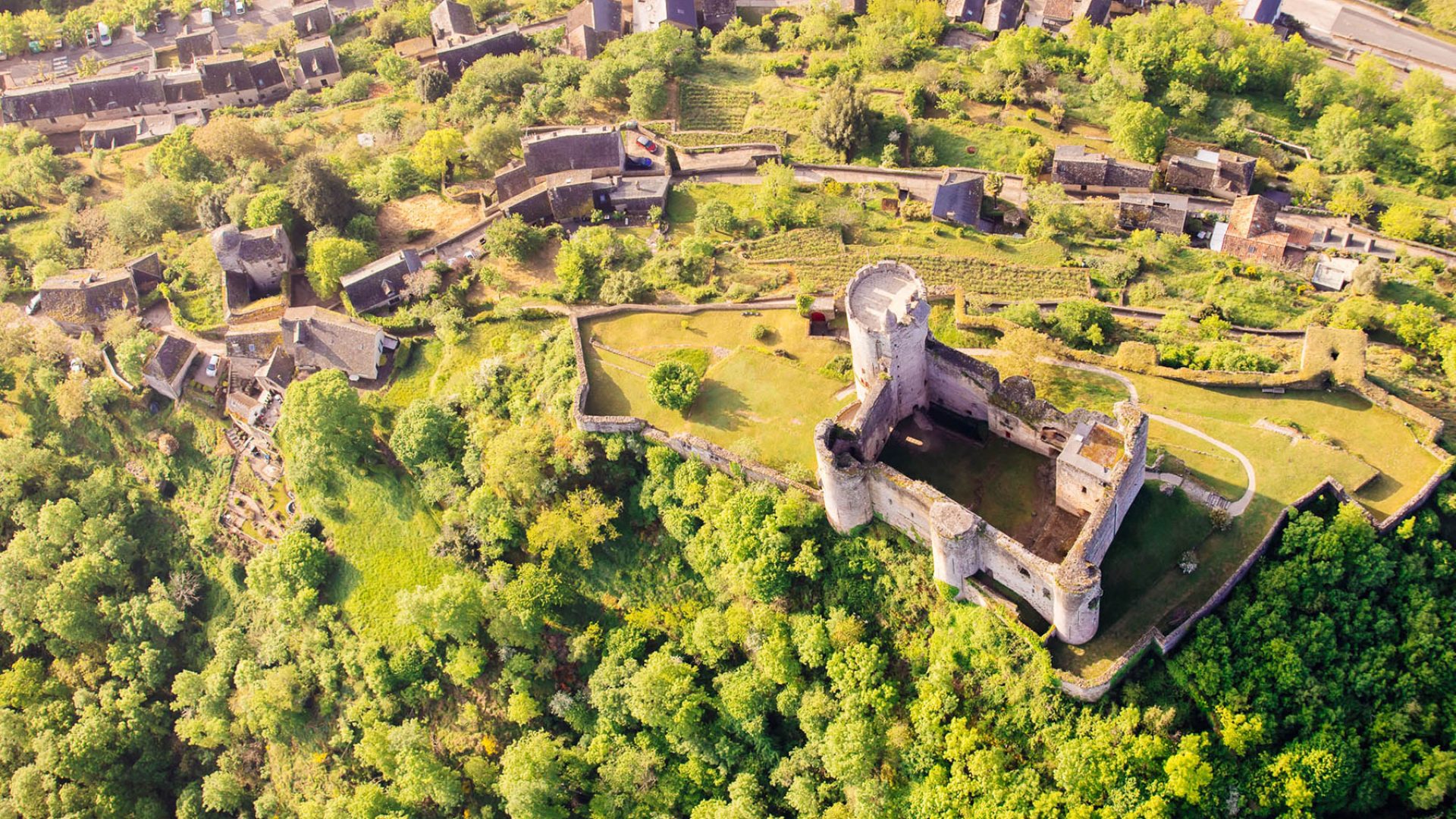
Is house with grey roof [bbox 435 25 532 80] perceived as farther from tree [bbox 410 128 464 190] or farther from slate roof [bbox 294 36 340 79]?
tree [bbox 410 128 464 190]

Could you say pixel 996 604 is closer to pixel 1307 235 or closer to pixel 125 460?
pixel 1307 235

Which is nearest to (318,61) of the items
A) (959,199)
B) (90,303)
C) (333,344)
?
(90,303)

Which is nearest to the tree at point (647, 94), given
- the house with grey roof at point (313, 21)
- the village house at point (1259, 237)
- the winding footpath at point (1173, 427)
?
the winding footpath at point (1173, 427)

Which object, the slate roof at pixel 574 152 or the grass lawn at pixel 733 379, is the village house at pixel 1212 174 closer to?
the grass lawn at pixel 733 379

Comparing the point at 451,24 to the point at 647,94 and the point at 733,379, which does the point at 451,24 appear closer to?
the point at 647,94

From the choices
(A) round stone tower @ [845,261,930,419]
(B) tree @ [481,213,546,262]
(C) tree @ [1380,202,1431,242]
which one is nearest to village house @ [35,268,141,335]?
(B) tree @ [481,213,546,262]
